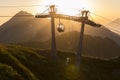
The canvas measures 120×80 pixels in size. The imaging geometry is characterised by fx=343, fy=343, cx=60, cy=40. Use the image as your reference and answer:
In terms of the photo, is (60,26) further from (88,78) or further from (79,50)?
(88,78)

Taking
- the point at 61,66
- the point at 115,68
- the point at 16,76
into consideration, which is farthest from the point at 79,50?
the point at 16,76

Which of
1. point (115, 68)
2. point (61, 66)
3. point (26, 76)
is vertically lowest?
point (115, 68)

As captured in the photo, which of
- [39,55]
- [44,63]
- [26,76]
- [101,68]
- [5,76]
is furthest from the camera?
[101,68]

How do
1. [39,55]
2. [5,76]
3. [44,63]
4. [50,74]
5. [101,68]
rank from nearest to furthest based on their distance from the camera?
[5,76] < [50,74] < [44,63] < [39,55] < [101,68]

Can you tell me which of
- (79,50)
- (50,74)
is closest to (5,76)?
(50,74)

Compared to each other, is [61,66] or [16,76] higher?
[16,76]

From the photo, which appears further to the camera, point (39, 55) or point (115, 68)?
point (115, 68)
